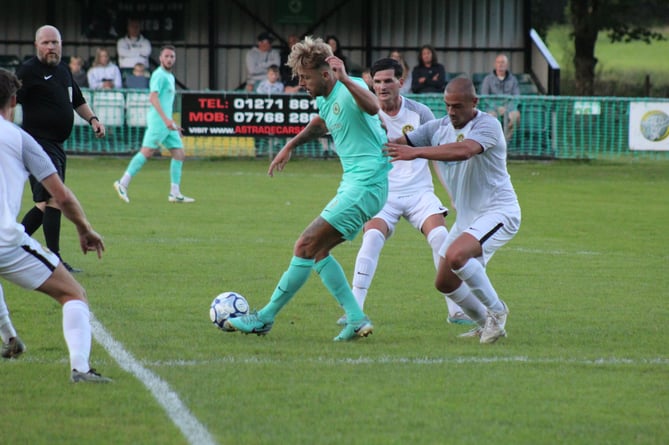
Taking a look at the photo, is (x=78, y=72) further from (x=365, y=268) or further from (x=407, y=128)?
(x=365, y=268)

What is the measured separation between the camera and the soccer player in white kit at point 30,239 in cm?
570

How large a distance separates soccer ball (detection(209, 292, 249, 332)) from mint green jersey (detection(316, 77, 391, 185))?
111cm

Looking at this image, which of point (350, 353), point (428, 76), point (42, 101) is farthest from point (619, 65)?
point (350, 353)

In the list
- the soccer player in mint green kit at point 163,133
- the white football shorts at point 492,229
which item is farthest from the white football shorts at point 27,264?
the soccer player in mint green kit at point 163,133

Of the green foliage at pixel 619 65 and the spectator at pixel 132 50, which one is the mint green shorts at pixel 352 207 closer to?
the spectator at pixel 132 50

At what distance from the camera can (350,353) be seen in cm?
696

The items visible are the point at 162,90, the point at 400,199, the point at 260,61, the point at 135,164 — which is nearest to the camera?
the point at 400,199

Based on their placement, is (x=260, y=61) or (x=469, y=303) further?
(x=260, y=61)

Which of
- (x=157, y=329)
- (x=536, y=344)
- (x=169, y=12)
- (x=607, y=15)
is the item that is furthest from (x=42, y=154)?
(x=607, y=15)

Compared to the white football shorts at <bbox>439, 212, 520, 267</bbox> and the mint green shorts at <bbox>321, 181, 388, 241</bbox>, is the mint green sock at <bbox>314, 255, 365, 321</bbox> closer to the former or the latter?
the mint green shorts at <bbox>321, 181, 388, 241</bbox>

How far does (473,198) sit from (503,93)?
54.6 feet

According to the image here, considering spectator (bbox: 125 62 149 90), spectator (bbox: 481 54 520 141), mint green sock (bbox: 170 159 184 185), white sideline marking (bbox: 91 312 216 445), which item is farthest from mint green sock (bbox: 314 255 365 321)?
spectator (bbox: 125 62 149 90)

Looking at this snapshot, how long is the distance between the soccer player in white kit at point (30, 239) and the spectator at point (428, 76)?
1849 cm

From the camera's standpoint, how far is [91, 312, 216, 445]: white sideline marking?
510 centimetres
